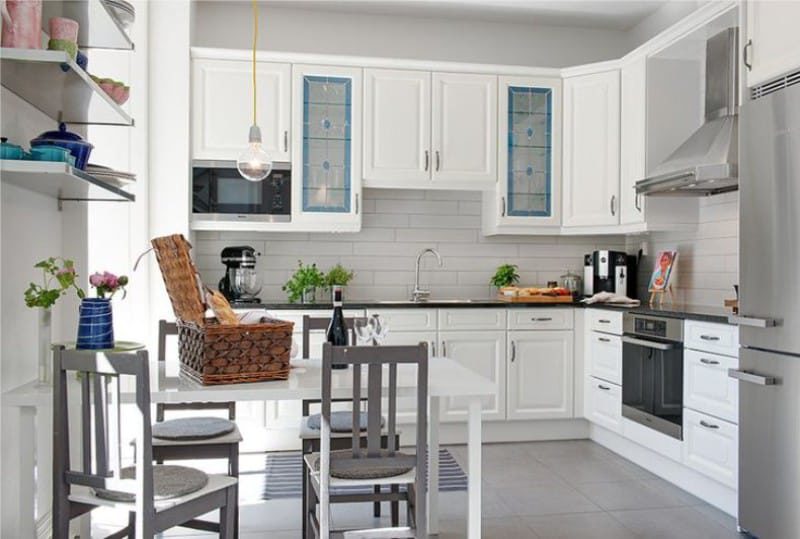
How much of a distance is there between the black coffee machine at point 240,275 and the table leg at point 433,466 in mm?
1858

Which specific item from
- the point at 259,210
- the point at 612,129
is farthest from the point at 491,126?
the point at 259,210

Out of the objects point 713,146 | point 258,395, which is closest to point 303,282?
point 258,395

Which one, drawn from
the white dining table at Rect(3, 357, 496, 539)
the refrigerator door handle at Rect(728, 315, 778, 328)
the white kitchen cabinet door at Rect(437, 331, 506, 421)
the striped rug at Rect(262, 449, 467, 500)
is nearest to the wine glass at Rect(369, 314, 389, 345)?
the white dining table at Rect(3, 357, 496, 539)

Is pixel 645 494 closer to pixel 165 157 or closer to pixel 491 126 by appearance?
pixel 491 126

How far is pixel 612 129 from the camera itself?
4672 mm

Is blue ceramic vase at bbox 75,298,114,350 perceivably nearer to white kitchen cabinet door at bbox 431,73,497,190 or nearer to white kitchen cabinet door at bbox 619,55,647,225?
white kitchen cabinet door at bbox 431,73,497,190

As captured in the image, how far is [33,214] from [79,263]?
0.45 metres

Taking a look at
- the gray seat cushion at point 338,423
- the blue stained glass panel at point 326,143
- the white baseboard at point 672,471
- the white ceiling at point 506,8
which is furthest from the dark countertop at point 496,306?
the white ceiling at point 506,8

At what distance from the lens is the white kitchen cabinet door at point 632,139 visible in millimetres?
4426

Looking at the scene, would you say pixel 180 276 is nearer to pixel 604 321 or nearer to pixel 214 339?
pixel 214 339

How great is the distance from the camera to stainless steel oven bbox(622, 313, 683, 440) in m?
3.57

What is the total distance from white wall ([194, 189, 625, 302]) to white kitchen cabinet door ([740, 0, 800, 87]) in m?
2.19

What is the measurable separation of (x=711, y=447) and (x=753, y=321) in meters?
0.76

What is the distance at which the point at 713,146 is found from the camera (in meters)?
3.70
